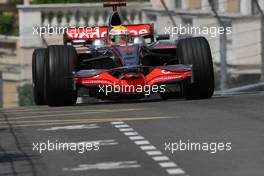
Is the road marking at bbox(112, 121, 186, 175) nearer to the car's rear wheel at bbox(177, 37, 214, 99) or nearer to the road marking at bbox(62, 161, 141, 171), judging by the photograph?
the road marking at bbox(62, 161, 141, 171)

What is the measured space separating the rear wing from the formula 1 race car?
512 mm

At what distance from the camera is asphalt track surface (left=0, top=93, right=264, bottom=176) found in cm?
1309

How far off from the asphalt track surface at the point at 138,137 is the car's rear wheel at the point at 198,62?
536mm

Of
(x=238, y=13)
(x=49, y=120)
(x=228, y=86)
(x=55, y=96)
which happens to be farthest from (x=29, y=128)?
(x=238, y=13)

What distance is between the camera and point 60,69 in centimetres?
2139

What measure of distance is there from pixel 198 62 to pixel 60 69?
2.17m

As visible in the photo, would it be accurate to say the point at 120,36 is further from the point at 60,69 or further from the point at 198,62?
the point at 60,69

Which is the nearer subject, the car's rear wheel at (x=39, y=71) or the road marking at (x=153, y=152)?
the road marking at (x=153, y=152)

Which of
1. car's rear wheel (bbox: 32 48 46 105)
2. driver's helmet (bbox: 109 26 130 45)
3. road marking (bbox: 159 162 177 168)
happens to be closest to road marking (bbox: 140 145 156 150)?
road marking (bbox: 159 162 177 168)

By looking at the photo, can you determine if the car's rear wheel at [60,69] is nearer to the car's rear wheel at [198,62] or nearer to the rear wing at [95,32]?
the car's rear wheel at [198,62]

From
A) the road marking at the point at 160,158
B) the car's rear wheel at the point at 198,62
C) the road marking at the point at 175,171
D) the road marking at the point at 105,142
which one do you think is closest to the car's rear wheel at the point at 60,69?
the car's rear wheel at the point at 198,62

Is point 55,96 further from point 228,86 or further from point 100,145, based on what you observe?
point 100,145

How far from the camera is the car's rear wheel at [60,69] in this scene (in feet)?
70.1

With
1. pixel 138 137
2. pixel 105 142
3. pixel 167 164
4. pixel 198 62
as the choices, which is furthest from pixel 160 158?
pixel 198 62
